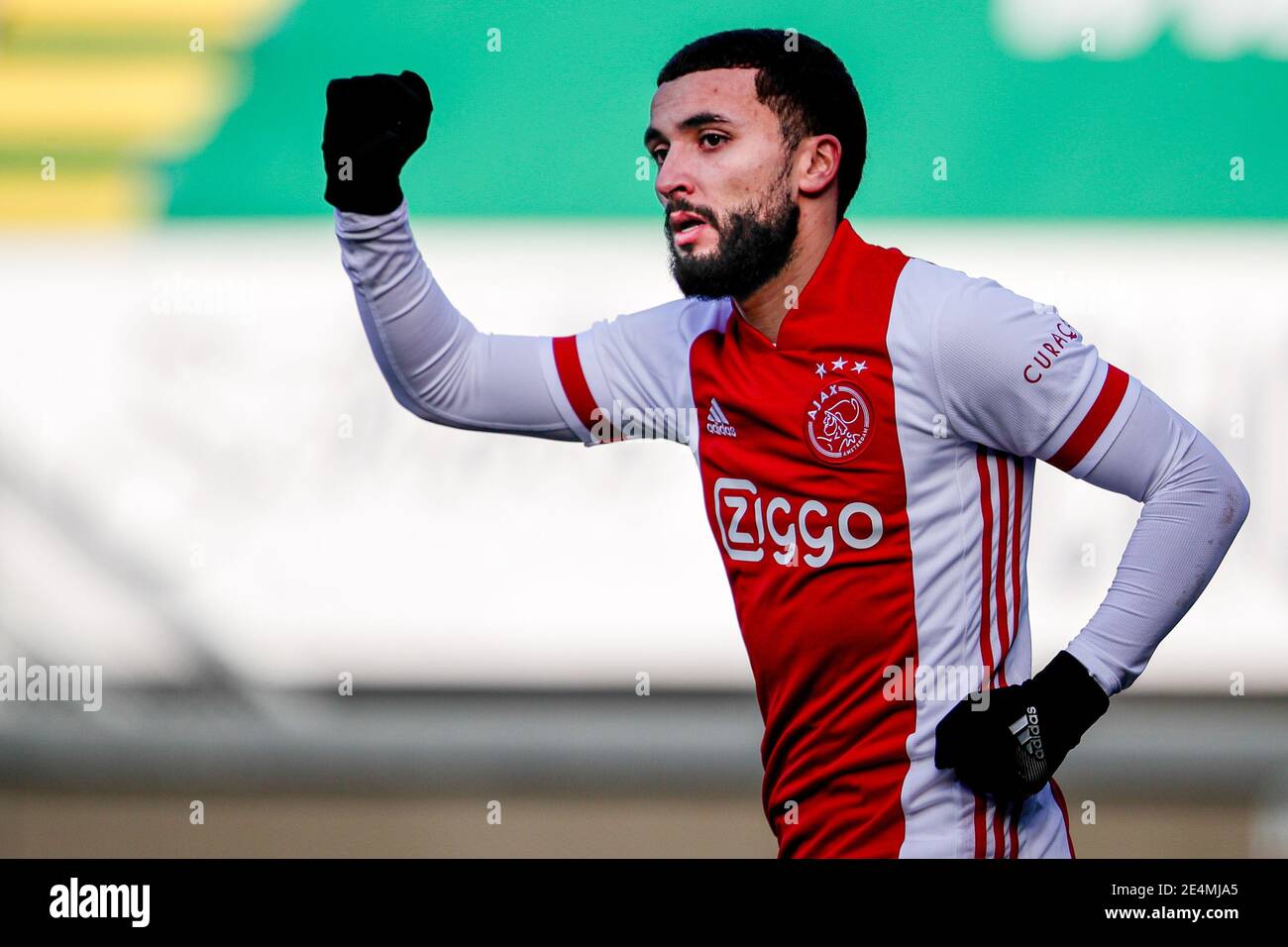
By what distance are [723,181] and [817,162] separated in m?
0.17

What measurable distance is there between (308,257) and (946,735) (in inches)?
113

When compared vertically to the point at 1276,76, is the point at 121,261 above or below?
below

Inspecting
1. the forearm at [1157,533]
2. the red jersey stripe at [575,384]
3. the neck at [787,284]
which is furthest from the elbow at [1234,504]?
the red jersey stripe at [575,384]

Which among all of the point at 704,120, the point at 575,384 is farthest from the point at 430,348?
the point at 704,120

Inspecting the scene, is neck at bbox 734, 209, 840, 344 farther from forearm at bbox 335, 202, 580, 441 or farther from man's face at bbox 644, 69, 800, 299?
forearm at bbox 335, 202, 580, 441

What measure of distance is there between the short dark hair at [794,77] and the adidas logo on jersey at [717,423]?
1.27 ft

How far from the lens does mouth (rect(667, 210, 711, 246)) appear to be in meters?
2.19

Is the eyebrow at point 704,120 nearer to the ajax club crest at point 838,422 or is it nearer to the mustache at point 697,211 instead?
the mustache at point 697,211

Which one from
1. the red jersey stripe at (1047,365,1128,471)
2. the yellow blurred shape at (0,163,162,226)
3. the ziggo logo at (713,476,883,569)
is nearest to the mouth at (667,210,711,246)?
the ziggo logo at (713,476,883,569)

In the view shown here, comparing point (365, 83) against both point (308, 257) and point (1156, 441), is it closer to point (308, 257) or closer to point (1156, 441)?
point (1156, 441)

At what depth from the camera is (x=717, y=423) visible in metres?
2.20

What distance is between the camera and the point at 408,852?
14.4ft
